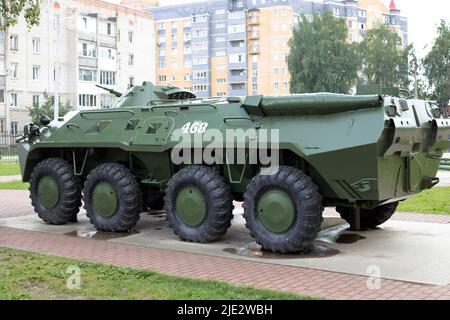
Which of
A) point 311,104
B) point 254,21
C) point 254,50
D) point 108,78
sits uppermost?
point 254,21

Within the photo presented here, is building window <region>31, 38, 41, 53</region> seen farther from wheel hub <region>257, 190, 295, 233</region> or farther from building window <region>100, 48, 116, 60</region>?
wheel hub <region>257, 190, 295, 233</region>

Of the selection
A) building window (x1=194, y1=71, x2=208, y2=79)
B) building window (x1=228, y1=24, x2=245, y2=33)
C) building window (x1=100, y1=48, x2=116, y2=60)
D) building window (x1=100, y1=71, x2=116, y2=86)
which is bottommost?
building window (x1=100, y1=71, x2=116, y2=86)

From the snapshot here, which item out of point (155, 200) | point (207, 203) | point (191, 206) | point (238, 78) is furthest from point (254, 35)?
point (207, 203)

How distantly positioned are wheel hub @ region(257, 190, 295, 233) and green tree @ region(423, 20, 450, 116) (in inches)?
1807

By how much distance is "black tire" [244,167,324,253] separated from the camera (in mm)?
7758

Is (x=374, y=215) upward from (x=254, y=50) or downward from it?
downward

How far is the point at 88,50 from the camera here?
171 feet

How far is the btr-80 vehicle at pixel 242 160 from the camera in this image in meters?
7.73

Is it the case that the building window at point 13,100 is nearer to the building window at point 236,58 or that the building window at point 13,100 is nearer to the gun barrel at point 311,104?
the building window at point 236,58

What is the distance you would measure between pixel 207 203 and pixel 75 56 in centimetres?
4418

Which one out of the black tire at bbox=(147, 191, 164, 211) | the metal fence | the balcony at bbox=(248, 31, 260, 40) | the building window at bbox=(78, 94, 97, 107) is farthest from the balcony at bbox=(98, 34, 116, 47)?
the black tire at bbox=(147, 191, 164, 211)

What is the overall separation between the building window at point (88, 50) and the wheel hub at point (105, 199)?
43.3 metres

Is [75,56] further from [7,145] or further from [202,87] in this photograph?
[202,87]

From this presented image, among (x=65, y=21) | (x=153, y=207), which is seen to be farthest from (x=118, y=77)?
(x=153, y=207)
